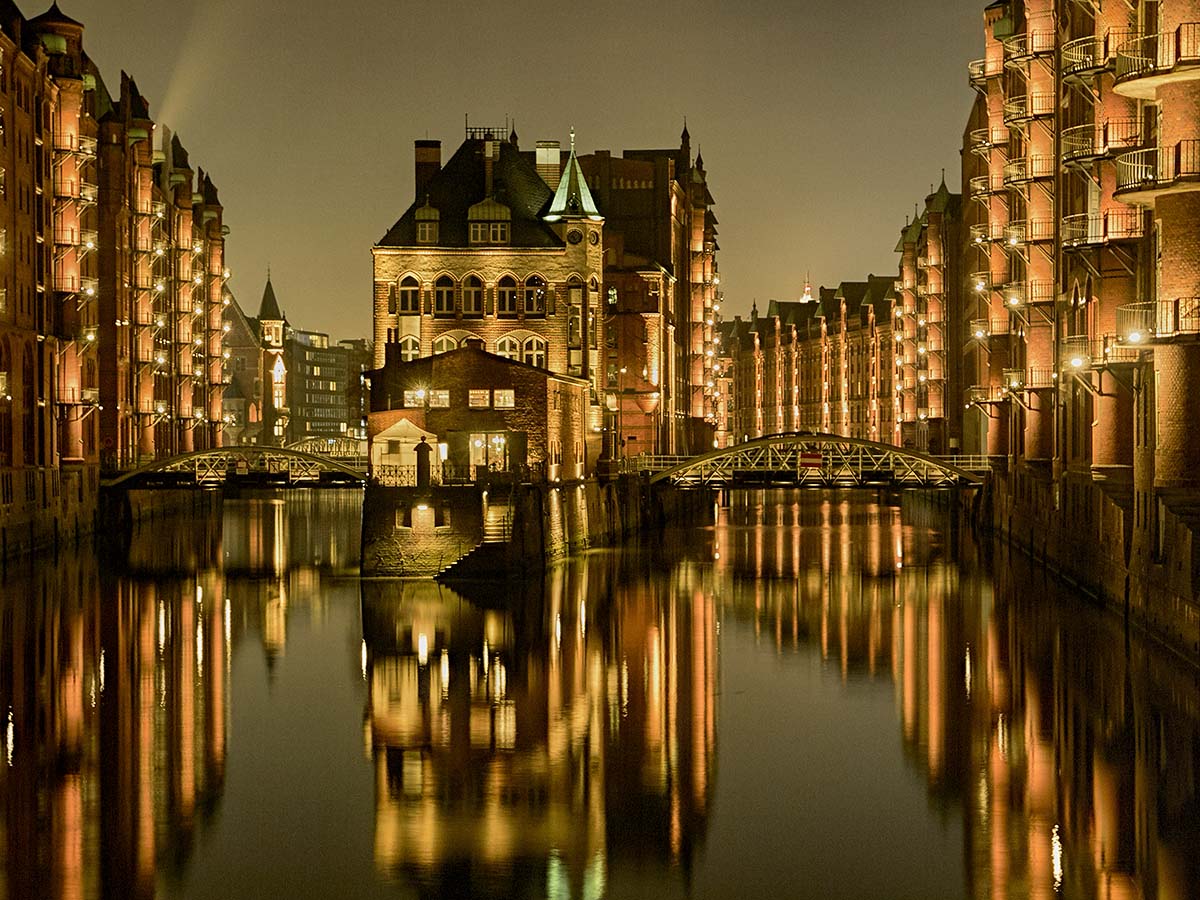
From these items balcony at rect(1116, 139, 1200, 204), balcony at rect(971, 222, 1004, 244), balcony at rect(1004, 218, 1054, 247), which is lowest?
balcony at rect(1116, 139, 1200, 204)

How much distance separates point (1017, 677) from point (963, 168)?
59597 mm

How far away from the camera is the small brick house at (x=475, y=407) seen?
172 feet

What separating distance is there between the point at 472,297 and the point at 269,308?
10555cm

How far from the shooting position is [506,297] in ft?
236

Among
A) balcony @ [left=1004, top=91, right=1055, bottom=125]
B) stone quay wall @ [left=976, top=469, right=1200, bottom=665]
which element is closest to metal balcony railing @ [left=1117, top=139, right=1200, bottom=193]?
stone quay wall @ [left=976, top=469, right=1200, bottom=665]

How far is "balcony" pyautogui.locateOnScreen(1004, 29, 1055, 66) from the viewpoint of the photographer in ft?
183

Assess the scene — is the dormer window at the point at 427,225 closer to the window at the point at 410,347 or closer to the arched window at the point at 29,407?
the window at the point at 410,347

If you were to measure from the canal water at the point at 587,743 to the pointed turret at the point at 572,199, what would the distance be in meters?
25.5

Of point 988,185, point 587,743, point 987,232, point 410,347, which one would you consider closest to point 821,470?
point 988,185

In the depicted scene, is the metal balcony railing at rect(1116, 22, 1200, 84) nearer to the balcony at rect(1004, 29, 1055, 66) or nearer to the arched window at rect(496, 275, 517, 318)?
Result: the balcony at rect(1004, 29, 1055, 66)

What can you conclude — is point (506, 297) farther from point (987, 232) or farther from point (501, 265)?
point (987, 232)

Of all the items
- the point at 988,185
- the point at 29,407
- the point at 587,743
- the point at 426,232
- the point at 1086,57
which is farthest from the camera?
the point at 426,232

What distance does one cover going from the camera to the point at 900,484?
61625 millimetres

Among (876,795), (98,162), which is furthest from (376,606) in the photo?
(98,162)
